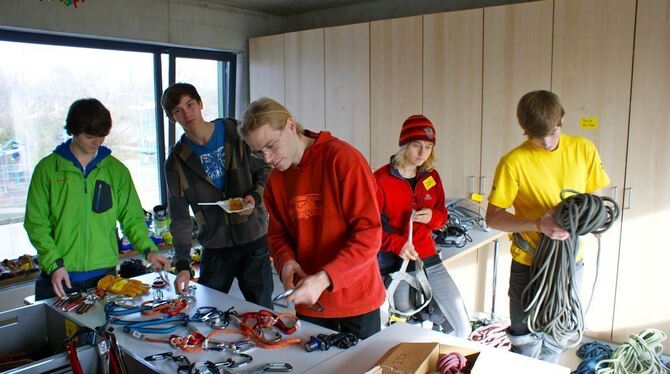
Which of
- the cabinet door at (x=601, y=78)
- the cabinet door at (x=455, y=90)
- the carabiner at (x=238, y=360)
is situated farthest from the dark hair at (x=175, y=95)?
the cabinet door at (x=601, y=78)

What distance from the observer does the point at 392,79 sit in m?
4.37

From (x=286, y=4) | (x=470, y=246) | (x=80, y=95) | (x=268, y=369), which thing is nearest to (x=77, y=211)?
(x=268, y=369)

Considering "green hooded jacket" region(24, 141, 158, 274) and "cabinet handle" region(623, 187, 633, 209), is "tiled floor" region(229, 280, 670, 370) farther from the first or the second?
"green hooded jacket" region(24, 141, 158, 274)

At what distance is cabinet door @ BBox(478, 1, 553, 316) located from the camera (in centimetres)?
366

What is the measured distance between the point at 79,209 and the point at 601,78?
10.5ft

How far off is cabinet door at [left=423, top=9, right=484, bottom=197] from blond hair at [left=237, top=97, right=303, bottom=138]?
266 centimetres

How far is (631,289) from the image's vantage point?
3.61 meters

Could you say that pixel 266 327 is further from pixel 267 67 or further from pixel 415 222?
pixel 267 67

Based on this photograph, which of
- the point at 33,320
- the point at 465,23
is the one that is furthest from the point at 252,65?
the point at 33,320

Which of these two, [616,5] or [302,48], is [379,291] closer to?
[616,5]

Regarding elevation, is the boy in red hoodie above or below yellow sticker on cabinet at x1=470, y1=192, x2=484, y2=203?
above

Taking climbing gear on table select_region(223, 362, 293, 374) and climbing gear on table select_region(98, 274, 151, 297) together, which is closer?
climbing gear on table select_region(223, 362, 293, 374)

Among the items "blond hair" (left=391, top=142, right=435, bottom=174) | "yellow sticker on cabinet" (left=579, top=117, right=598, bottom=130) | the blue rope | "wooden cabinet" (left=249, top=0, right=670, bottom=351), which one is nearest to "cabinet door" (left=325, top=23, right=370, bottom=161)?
"wooden cabinet" (left=249, top=0, right=670, bottom=351)

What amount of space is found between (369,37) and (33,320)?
3356 mm
